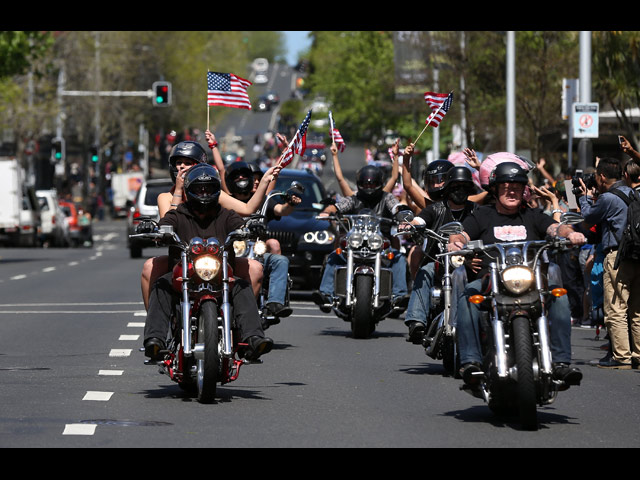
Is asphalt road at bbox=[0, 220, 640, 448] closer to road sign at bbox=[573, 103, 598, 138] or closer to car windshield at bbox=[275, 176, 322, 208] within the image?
car windshield at bbox=[275, 176, 322, 208]

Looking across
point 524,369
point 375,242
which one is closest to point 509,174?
point 524,369

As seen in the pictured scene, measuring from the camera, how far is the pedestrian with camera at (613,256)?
13.7 meters

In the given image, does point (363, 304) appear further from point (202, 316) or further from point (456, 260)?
point (202, 316)

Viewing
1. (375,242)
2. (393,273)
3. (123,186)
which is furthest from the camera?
(123,186)

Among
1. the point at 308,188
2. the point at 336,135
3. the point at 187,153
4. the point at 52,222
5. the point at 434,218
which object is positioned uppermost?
the point at 336,135

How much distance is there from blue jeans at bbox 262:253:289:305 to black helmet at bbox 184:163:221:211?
3.81m

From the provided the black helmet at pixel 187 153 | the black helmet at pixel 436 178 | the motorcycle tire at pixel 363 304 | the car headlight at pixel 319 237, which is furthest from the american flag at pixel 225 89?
the car headlight at pixel 319 237

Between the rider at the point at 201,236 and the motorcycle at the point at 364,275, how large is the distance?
5.04m

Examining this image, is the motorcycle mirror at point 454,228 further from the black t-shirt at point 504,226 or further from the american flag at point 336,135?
the american flag at point 336,135

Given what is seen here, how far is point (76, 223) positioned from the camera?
53.2 m

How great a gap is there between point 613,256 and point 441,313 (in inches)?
95.3

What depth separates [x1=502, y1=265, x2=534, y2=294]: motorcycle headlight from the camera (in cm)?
934

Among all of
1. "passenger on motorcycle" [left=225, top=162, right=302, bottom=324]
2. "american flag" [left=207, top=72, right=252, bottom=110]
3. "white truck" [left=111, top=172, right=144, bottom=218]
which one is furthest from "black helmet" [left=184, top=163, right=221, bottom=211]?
"white truck" [left=111, top=172, right=144, bottom=218]
